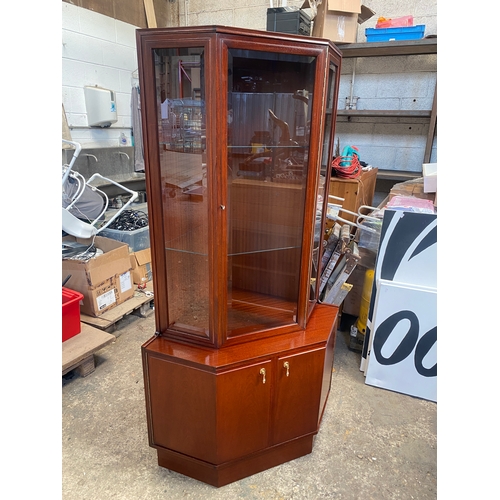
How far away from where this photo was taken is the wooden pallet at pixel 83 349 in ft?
6.92

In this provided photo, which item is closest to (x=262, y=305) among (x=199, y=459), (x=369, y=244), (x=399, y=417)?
(x=199, y=459)

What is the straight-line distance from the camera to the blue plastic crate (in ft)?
9.98

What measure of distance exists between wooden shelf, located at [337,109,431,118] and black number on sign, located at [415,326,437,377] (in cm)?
213

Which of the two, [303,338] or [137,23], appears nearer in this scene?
[303,338]

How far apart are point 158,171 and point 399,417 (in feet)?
5.85

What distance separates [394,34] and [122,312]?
3.22 m

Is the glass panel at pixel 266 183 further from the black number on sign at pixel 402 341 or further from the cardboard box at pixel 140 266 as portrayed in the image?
the cardboard box at pixel 140 266

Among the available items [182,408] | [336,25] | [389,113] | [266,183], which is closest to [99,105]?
[336,25]

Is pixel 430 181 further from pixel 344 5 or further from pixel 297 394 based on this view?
pixel 297 394

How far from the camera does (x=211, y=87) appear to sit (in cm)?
111

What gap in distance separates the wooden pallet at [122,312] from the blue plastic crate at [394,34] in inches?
116

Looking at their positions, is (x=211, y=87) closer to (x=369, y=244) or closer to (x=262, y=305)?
(x=262, y=305)

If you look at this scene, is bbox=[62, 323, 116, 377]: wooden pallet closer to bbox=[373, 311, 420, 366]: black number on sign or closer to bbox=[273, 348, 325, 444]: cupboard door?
bbox=[273, 348, 325, 444]: cupboard door

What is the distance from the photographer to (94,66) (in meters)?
3.43
